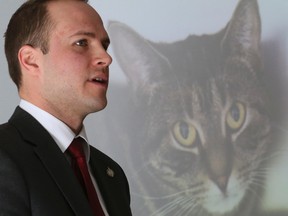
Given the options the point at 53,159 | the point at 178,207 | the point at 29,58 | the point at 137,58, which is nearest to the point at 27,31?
the point at 29,58

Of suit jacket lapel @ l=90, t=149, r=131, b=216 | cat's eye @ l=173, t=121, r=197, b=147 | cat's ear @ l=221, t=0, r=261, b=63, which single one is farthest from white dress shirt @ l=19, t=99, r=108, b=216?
cat's ear @ l=221, t=0, r=261, b=63

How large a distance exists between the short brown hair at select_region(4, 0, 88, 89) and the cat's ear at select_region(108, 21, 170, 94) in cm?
88

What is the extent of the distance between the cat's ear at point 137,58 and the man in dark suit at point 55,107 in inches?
32.5

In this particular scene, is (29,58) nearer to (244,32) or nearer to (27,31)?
(27,31)

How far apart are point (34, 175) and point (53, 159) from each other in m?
0.06

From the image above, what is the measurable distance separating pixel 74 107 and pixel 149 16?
3.35ft

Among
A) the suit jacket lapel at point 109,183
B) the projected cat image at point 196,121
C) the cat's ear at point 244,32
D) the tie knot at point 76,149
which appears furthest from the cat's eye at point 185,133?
the tie knot at point 76,149

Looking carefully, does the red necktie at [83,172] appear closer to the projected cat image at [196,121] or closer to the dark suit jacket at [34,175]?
the dark suit jacket at [34,175]

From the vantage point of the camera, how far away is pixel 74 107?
1.14m

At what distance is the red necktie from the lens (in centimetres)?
109

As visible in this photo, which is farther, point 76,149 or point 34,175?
point 76,149

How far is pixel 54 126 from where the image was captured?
1127 millimetres

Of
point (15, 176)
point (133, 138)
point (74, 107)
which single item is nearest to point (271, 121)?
point (133, 138)

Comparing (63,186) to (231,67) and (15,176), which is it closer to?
(15,176)
